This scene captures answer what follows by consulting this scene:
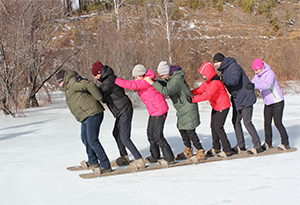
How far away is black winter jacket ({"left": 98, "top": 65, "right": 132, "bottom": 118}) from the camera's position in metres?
4.21

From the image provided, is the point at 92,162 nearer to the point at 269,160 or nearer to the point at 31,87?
the point at 269,160

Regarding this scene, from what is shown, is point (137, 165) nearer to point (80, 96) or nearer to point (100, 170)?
point (100, 170)

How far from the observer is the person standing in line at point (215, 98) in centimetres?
455

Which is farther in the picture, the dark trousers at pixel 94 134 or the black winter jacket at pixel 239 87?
the black winter jacket at pixel 239 87

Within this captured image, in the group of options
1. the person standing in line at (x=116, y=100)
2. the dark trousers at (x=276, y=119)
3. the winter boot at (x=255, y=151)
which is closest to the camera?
the person standing in line at (x=116, y=100)

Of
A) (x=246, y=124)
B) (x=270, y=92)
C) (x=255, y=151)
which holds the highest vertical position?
(x=270, y=92)

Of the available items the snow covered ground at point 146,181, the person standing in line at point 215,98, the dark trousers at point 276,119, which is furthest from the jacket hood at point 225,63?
the snow covered ground at point 146,181

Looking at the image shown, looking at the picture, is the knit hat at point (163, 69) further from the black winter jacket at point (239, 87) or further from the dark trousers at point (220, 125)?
the dark trousers at point (220, 125)

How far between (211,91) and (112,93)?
4.89ft

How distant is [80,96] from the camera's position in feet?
13.2

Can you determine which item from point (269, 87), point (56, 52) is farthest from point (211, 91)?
point (56, 52)

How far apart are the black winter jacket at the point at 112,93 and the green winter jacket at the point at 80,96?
24 centimetres

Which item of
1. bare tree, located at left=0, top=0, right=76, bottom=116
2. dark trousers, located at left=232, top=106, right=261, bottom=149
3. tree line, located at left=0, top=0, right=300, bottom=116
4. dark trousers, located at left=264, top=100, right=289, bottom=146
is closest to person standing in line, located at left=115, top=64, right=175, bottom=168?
dark trousers, located at left=232, top=106, right=261, bottom=149

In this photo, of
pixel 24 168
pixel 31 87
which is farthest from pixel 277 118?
pixel 31 87
